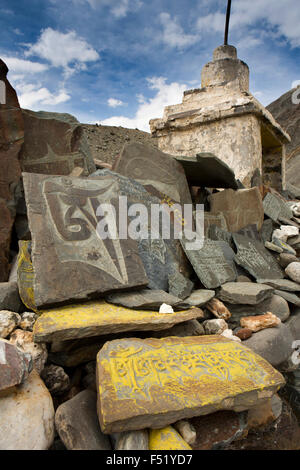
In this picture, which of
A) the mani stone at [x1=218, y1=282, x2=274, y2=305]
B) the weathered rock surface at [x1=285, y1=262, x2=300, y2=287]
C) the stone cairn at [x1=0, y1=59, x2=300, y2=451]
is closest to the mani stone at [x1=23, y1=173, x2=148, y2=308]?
the stone cairn at [x1=0, y1=59, x2=300, y2=451]

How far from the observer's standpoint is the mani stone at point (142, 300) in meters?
1.95

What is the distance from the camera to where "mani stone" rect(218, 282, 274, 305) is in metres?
2.47

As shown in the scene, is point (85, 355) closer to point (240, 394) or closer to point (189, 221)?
point (240, 394)

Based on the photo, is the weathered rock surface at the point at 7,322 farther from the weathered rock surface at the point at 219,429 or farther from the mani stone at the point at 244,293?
the mani stone at the point at 244,293

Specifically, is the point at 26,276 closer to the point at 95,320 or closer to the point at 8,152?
the point at 95,320

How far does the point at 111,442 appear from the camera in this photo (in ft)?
4.35

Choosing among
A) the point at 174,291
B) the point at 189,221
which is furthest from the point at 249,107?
the point at 174,291

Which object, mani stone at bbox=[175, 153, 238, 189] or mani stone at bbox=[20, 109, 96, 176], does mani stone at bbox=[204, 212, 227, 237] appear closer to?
mani stone at bbox=[175, 153, 238, 189]

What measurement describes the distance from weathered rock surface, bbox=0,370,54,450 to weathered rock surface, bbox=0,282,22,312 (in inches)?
27.0

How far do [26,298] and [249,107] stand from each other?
14.1 feet

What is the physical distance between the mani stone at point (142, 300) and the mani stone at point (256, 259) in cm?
117

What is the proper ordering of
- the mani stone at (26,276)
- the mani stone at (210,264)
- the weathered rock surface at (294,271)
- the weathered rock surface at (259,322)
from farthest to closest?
1. the weathered rock surface at (294,271)
2. the mani stone at (210,264)
3. the weathered rock surface at (259,322)
4. the mani stone at (26,276)

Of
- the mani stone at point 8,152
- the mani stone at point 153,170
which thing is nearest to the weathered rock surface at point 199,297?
the mani stone at point 153,170

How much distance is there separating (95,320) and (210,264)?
4.71 feet
